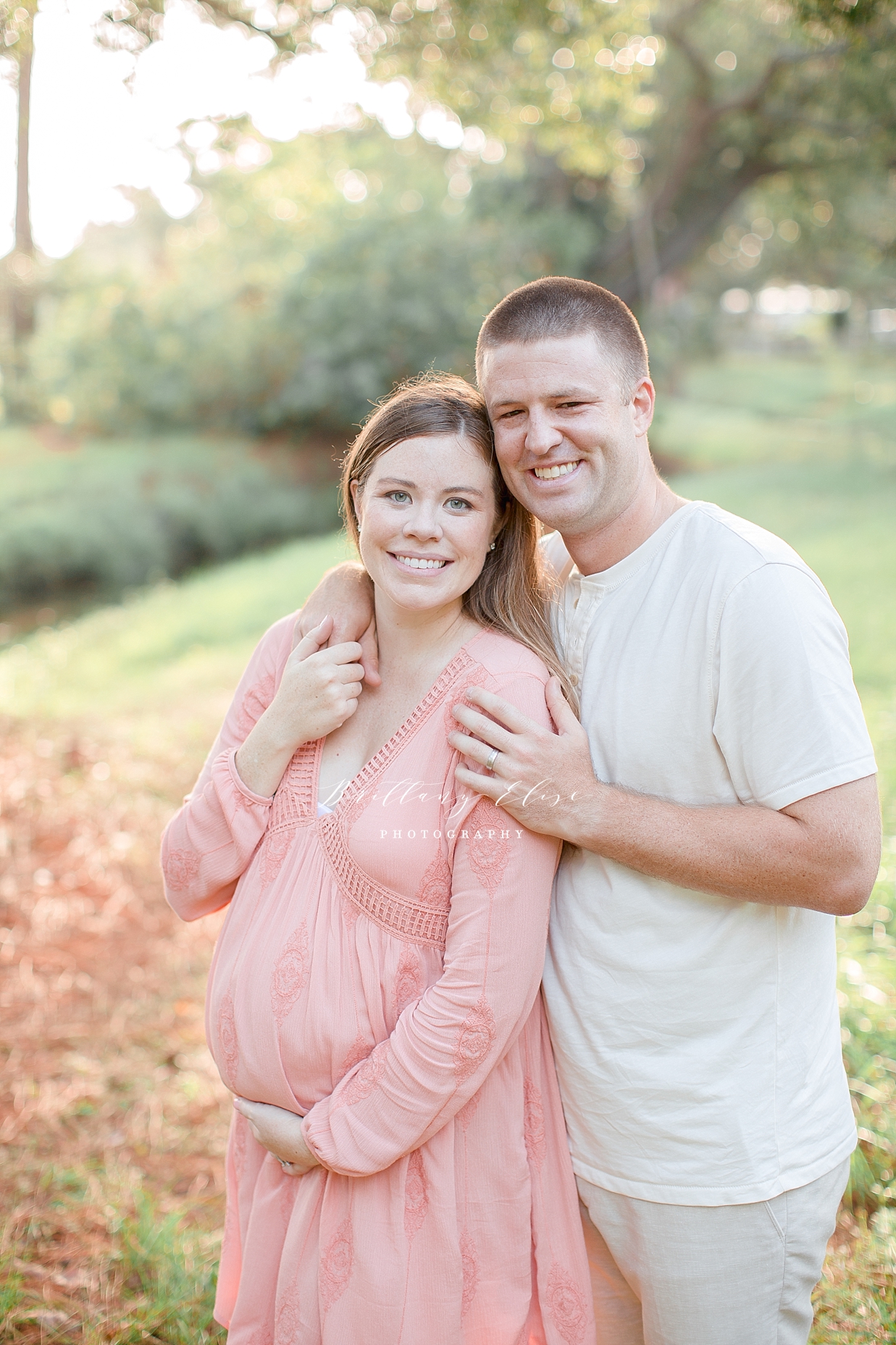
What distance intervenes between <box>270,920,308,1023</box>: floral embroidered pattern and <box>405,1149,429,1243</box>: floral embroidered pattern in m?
0.39

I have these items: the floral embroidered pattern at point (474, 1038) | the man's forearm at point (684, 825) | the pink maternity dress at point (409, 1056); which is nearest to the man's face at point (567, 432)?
the pink maternity dress at point (409, 1056)

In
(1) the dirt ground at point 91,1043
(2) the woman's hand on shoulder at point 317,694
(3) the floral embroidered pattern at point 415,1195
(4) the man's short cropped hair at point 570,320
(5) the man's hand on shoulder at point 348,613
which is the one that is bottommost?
(1) the dirt ground at point 91,1043

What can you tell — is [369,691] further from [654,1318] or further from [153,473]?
[153,473]

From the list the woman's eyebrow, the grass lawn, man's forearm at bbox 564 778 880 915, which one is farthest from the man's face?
the grass lawn

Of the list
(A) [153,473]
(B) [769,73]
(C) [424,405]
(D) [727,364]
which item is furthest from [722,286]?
(C) [424,405]

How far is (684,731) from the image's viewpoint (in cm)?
195

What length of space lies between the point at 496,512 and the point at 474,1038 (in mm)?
1084

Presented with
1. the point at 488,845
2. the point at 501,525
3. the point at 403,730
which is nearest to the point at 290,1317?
the point at 488,845

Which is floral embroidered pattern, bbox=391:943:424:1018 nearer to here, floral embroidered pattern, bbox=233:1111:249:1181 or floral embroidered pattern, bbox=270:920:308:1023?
floral embroidered pattern, bbox=270:920:308:1023

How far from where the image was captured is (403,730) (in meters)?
2.09

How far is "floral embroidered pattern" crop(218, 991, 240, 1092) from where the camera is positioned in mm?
2088

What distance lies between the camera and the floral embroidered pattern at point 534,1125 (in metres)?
2.06

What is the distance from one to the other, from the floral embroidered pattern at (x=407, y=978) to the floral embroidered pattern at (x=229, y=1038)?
366 mm

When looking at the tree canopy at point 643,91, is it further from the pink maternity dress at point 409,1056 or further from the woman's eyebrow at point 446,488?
the pink maternity dress at point 409,1056
